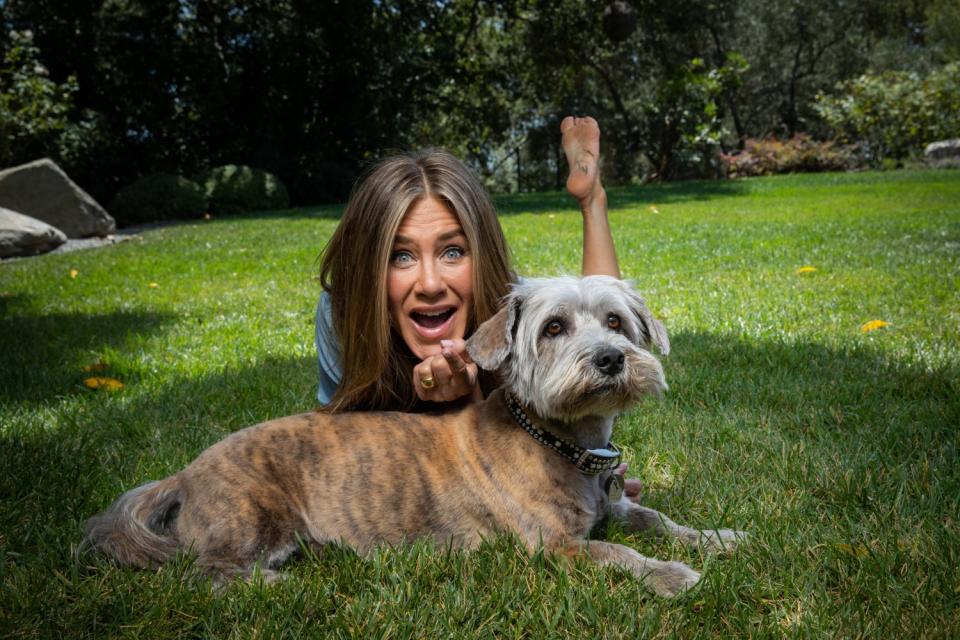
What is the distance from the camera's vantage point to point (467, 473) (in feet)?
9.66

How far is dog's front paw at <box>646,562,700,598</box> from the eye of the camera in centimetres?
249

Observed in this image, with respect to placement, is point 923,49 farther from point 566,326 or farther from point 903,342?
point 566,326

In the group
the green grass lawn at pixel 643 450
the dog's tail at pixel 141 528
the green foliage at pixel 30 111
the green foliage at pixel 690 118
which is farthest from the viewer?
the green foliage at pixel 690 118

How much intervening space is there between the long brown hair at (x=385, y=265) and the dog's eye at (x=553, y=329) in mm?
654

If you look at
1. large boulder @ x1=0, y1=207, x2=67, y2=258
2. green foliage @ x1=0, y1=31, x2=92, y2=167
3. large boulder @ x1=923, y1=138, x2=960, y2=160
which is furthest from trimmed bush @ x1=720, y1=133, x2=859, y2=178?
large boulder @ x1=0, y1=207, x2=67, y2=258

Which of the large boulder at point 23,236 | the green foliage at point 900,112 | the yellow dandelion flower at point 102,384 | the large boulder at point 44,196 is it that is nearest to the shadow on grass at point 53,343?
the yellow dandelion flower at point 102,384

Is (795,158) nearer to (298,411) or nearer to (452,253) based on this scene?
(298,411)

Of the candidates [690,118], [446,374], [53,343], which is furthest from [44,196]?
[690,118]

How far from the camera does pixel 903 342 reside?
5469 mm

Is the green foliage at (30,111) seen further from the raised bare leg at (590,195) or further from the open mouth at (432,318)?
the open mouth at (432,318)

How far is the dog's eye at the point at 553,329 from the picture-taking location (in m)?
2.94

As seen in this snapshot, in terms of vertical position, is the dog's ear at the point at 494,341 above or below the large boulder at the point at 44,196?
below

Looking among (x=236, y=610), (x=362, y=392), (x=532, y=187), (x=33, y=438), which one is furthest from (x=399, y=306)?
(x=532, y=187)

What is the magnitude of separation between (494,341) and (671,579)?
1120 mm
